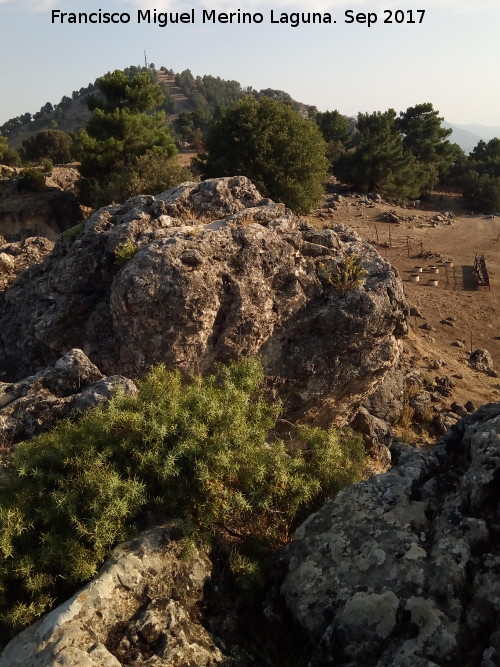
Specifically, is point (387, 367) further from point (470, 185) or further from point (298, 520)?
point (470, 185)

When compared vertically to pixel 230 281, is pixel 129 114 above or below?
above

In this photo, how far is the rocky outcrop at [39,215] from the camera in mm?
25656

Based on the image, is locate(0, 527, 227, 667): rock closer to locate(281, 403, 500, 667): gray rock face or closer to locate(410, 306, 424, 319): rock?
locate(281, 403, 500, 667): gray rock face

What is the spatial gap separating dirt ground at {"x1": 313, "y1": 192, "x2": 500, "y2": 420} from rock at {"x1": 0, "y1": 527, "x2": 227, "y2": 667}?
39.4ft

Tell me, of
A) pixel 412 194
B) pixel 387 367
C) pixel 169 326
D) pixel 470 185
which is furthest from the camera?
pixel 470 185

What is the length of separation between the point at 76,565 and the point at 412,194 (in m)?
49.3

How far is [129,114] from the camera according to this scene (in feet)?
93.2

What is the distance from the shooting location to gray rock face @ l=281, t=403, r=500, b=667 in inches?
156

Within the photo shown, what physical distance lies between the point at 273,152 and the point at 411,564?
2676 centimetres

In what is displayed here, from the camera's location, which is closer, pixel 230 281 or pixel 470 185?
pixel 230 281

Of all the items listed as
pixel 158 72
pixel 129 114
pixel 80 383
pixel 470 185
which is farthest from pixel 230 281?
pixel 158 72

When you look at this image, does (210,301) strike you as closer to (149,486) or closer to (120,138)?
(149,486)

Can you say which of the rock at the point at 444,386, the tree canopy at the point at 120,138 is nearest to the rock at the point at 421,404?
the rock at the point at 444,386

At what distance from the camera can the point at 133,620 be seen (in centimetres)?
420
